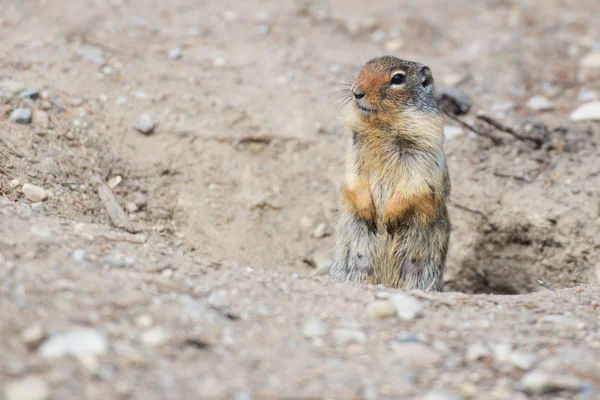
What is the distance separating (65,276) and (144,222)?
207 centimetres

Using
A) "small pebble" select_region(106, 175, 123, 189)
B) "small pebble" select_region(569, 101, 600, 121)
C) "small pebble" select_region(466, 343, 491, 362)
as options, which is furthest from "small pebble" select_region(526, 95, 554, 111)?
"small pebble" select_region(466, 343, 491, 362)

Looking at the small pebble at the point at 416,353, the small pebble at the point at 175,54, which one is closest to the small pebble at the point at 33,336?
the small pebble at the point at 416,353

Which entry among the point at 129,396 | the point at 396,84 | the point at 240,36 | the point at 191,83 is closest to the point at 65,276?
the point at 129,396

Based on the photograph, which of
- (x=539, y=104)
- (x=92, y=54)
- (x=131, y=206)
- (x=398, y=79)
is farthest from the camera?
(x=539, y=104)

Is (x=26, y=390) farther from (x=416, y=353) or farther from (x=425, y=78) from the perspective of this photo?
Result: (x=425, y=78)

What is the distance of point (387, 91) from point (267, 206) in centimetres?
148

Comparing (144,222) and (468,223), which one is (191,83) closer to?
(144,222)

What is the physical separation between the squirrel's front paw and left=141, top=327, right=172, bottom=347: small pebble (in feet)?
6.99

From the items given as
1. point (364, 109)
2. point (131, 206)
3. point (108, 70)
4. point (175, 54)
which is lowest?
point (131, 206)

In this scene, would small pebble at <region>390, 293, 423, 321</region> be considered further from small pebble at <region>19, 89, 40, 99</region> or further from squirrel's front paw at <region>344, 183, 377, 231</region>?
small pebble at <region>19, 89, 40, 99</region>

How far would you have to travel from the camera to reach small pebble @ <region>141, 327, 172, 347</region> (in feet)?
7.51

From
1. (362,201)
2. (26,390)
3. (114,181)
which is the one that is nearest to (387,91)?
(362,201)

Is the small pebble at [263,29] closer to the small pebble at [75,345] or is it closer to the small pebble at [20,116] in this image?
the small pebble at [20,116]

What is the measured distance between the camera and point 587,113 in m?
5.66
